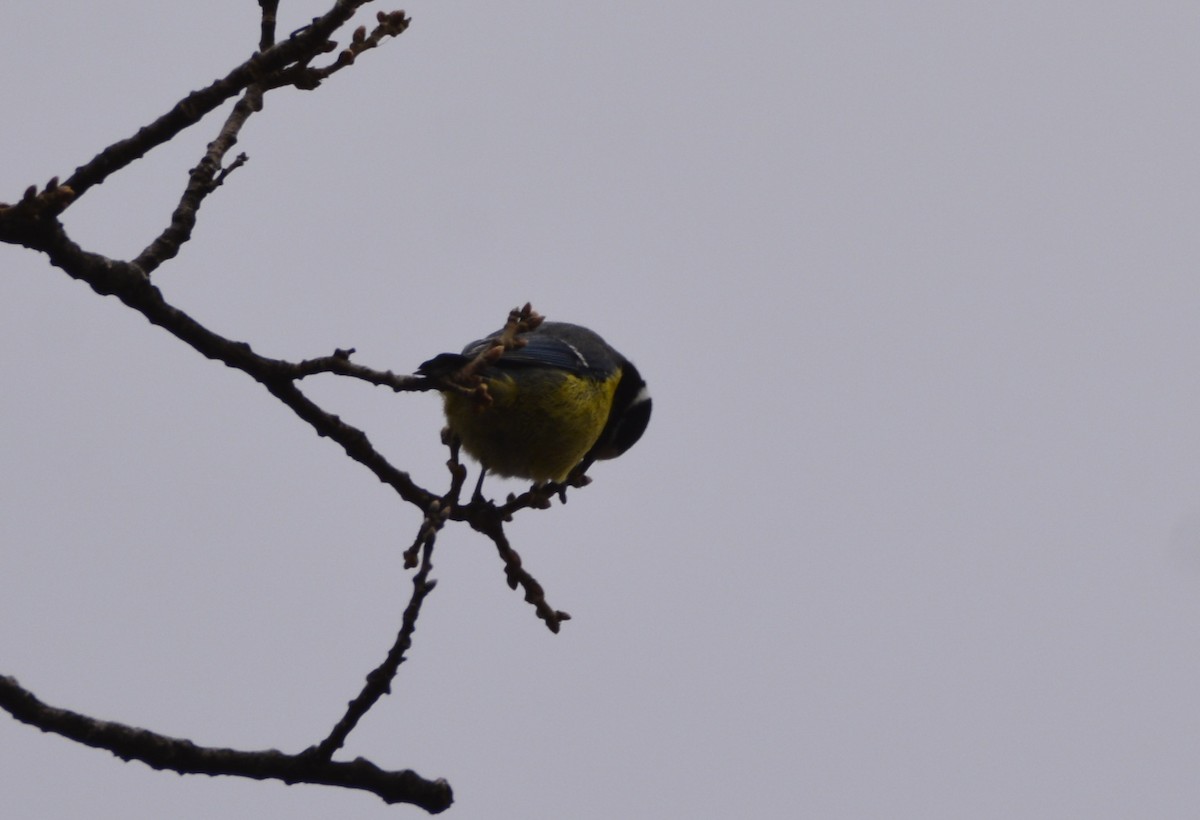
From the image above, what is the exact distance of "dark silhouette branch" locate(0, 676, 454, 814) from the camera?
2.66 meters

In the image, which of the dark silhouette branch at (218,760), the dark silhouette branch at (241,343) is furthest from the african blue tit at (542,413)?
the dark silhouette branch at (218,760)

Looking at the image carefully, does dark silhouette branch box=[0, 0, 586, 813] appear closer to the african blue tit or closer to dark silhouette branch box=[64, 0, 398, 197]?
dark silhouette branch box=[64, 0, 398, 197]

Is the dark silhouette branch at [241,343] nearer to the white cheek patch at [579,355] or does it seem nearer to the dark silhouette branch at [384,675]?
the dark silhouette branch at [384,675]

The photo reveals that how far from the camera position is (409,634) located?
2586 millimetres

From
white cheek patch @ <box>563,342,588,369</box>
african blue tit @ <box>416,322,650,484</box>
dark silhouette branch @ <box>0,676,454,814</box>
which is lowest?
dark silhouette branch @ <box>0,676,454,814</box>

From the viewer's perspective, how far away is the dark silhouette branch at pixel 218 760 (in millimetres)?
2662

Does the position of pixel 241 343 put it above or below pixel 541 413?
below

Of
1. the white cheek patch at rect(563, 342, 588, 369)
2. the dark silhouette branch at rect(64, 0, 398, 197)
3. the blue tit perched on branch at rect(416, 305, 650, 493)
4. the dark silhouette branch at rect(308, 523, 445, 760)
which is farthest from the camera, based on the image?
the white cheek patch at rect(563, 342, 588, 369)

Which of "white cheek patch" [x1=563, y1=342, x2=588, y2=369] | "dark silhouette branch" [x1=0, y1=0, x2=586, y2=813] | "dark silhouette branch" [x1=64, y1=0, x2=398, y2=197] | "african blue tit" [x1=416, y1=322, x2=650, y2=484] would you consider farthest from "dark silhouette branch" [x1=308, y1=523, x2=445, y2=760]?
"white cheek patch" [x1=563, y1=342, x2=588, y2=369]

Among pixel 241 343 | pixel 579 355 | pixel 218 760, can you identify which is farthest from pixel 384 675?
pixel 579 355

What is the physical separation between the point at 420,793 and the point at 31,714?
0.79 m

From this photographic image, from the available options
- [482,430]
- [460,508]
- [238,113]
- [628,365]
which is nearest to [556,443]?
[482,430]

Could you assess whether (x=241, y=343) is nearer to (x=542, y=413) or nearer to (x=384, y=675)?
(x=384, y=675)

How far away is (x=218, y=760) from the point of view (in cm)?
270
